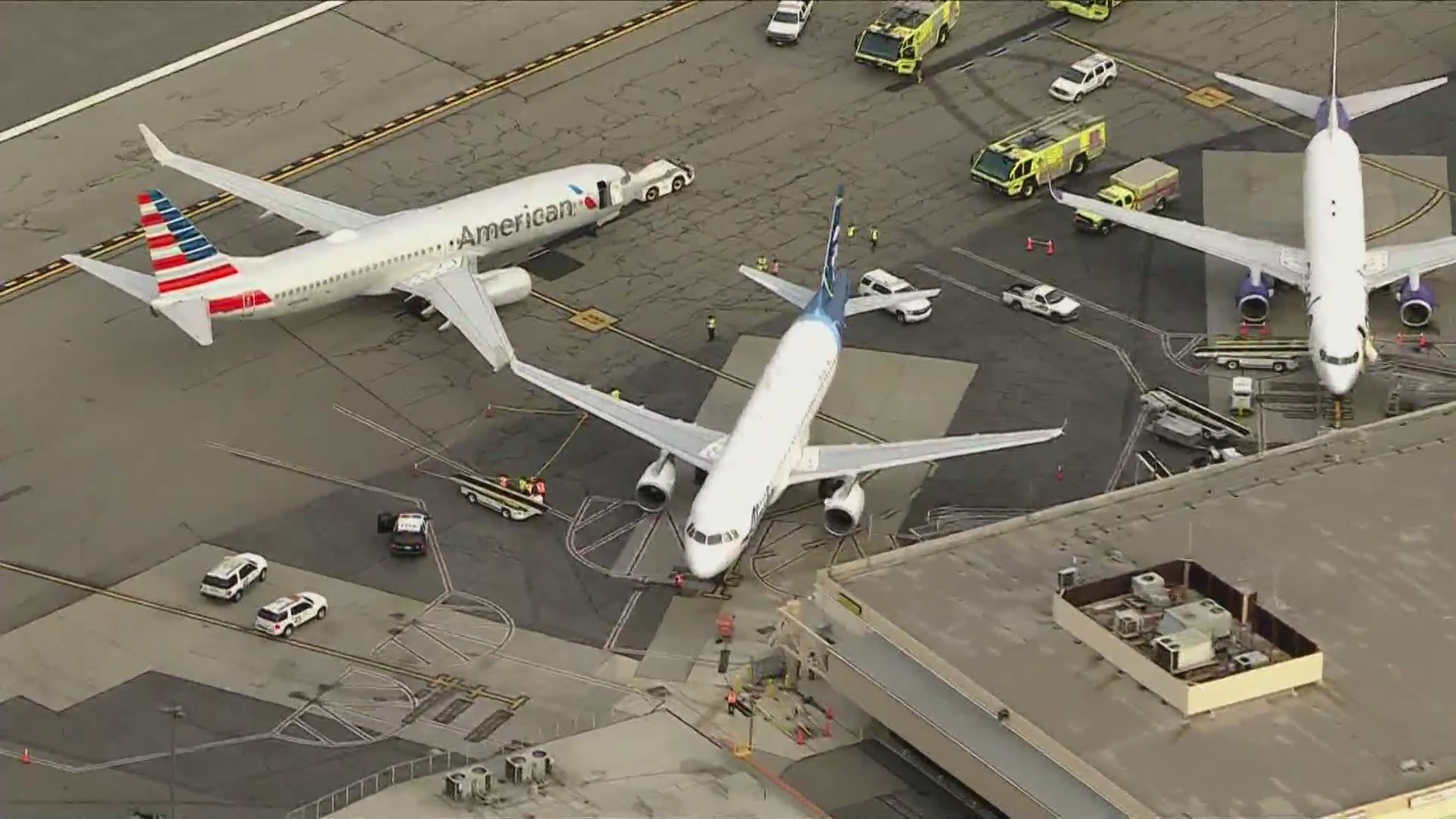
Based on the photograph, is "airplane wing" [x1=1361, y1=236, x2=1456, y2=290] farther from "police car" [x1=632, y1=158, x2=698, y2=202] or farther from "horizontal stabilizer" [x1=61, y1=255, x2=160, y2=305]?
"horizontal stabilizer" [x1=61, y1=255, x2=160, y2=305]

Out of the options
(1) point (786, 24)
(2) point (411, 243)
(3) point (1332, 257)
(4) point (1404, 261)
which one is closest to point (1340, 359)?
(3) point (1332, 257)

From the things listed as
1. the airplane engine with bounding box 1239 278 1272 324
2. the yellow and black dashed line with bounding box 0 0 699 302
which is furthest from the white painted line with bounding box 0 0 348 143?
the airplane engine with bounding box 1239 278 1272 324

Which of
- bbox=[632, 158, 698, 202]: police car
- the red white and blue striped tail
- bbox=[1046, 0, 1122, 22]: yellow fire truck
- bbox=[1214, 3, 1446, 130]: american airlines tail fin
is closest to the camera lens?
the red white and blue striped tail

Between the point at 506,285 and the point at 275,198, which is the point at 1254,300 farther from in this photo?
the point at 275,198

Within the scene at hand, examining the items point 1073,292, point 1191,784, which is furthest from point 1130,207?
point 1191,784

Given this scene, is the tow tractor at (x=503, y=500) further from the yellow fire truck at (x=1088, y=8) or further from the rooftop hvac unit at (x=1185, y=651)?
the yellow fire truck at (x=1088, y=8)
